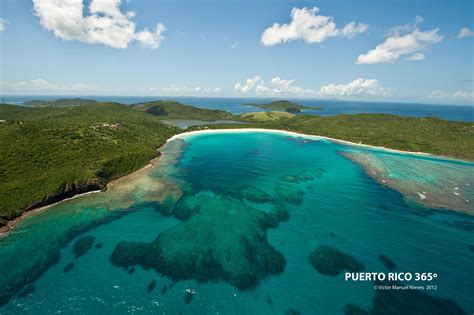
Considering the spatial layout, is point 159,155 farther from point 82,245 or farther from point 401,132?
point 401,132

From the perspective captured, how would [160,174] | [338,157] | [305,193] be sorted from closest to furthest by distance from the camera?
[305,193] < [160,174] < [338,157]

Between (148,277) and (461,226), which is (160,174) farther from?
(461,226)

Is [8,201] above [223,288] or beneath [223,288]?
above

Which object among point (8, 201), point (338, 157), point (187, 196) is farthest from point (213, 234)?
point (338, 157)

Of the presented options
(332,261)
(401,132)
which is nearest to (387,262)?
(332,261)

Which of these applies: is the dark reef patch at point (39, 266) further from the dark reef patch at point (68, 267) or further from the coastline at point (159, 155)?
the coastline at point (159, 155)

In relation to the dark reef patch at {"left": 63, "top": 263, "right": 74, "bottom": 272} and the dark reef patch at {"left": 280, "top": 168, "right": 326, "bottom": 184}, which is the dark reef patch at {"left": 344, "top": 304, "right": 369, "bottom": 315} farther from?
the dark reef patch at {"left": 280, "top": 168, "right": 326, "bottom": 184}

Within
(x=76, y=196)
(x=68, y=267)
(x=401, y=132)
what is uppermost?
(x=401, y=132)
